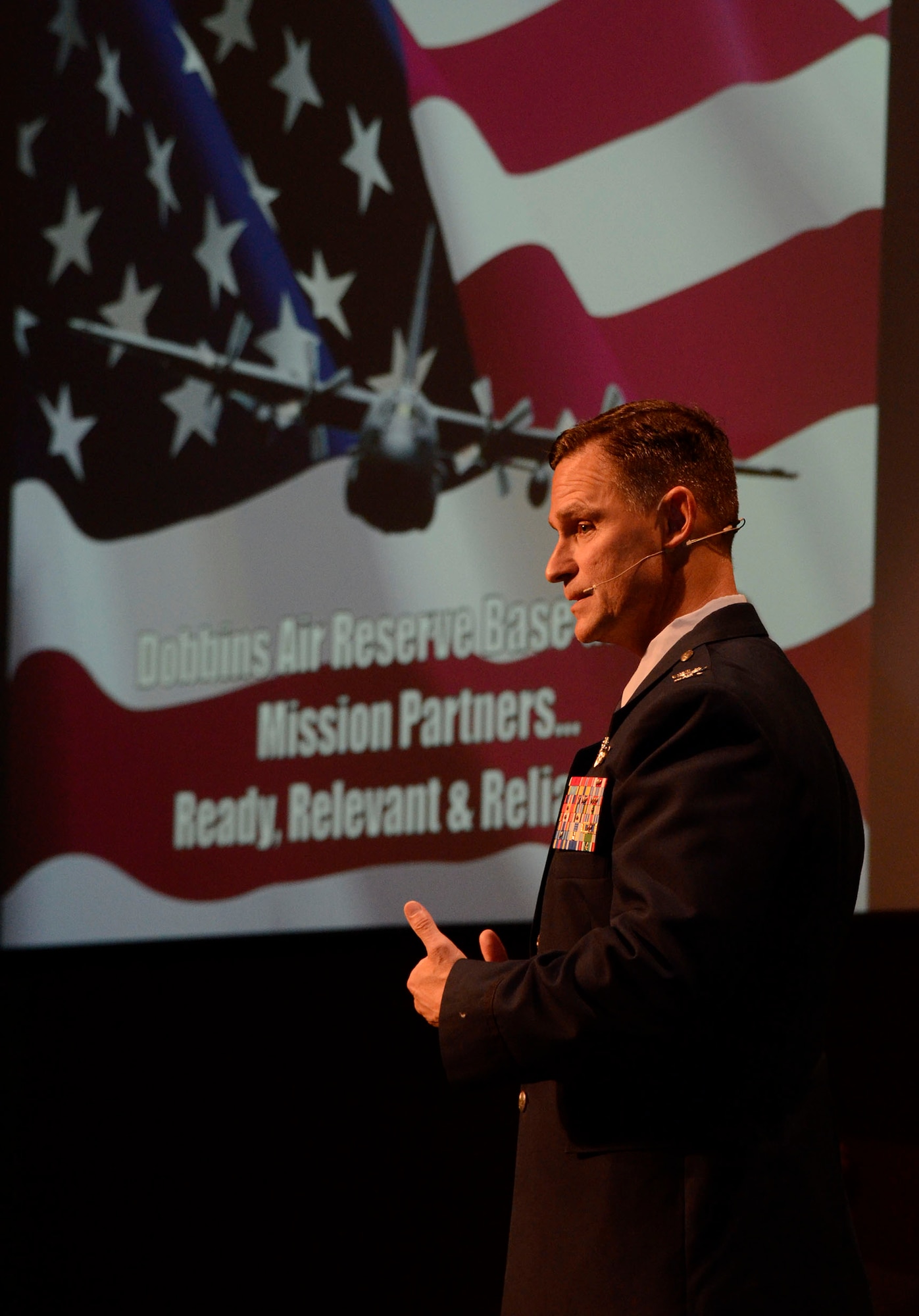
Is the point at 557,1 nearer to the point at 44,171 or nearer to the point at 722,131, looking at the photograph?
the point at 722,131

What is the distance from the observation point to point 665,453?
1453 millimetres

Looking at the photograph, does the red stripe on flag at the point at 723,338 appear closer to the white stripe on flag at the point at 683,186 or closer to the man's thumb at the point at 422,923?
the white stripe on flag at the point at 683,186

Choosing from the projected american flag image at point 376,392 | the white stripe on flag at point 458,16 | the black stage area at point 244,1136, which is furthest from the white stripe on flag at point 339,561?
the white stripe on flag at point 458,16

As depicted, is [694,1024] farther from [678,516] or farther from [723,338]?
[723,338]

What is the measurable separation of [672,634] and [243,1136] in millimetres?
2293

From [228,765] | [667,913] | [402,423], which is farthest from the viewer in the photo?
[228,765]

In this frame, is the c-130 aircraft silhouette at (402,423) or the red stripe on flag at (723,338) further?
the c-130 aircraft silhouette at (402,423)

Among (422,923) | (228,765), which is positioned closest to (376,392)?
(228,765)

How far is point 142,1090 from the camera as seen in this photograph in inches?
134

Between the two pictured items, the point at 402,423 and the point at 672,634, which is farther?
the point at 402,423

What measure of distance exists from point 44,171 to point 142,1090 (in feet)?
7.55

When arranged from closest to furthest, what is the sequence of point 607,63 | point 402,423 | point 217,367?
1. point 607,63
2. point 402,423
3. point 217,367

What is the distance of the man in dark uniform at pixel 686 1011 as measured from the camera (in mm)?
1219

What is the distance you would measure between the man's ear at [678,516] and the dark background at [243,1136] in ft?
5.24
